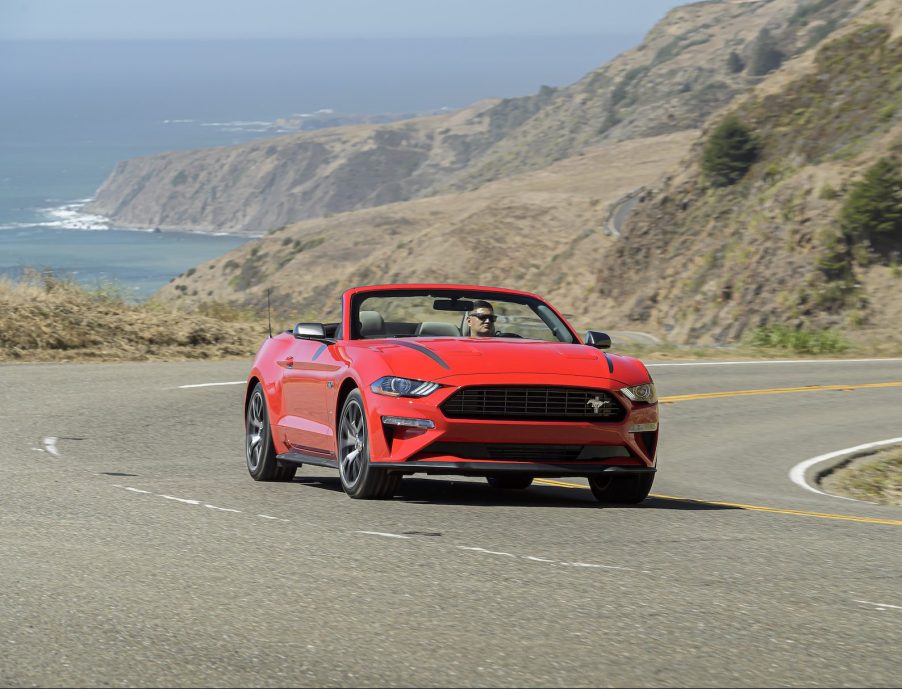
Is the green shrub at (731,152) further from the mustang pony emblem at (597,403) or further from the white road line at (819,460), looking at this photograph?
the mustang pony emblem at (597,403)

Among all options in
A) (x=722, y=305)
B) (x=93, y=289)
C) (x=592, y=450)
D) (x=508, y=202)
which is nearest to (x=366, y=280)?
(x=508, y=202)

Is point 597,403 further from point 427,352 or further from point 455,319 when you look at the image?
point 455,319

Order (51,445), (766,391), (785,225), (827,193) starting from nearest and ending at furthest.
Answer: (51,445) < (766,391) < (827,193) < (785,225)

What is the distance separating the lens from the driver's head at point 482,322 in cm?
1000

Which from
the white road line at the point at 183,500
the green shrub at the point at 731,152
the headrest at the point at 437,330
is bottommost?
the white road line at the point at 183,500

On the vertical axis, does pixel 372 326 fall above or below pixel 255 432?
above

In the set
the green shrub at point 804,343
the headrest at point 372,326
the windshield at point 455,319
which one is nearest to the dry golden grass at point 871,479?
the windshield at point 455,319

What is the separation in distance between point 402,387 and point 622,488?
1.79 m

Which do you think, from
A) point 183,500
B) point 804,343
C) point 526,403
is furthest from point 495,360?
point 804,343

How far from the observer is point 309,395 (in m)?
9.99

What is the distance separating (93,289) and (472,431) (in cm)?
1804

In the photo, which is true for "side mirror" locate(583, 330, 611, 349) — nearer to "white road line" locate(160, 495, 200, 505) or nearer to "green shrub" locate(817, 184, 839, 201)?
"white road line" locate(160, 495, 200, 505)

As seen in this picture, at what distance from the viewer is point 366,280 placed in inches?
3932

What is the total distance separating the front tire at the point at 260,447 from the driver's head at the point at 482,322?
5.91 ft
